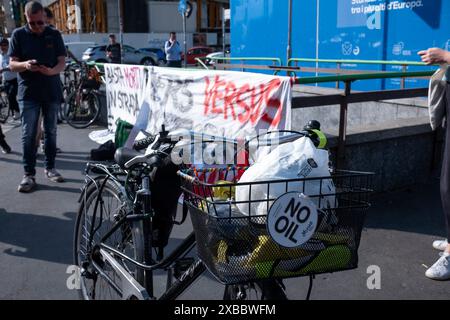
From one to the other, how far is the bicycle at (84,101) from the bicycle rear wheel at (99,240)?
23.2ft

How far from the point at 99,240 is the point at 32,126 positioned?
3.41 m

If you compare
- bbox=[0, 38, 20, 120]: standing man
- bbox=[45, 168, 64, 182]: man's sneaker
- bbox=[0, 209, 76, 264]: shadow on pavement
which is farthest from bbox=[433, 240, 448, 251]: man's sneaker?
bbox=[0, 38, 20, 120]: standing man

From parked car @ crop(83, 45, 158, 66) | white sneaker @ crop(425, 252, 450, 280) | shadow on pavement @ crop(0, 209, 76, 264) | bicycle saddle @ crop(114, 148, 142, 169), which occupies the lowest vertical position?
shadow on pavement @ crop(0, 209, 76, 264)

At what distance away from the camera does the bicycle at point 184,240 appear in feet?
A: 5.64

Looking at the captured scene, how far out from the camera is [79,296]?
305 centimetres

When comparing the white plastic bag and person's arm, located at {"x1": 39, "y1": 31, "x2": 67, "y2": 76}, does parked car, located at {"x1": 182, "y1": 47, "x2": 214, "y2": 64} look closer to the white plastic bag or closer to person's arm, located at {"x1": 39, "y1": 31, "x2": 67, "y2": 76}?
person's arm, located at {"x1": 39, "y1": 31, "x2": 67, "y2": 76}

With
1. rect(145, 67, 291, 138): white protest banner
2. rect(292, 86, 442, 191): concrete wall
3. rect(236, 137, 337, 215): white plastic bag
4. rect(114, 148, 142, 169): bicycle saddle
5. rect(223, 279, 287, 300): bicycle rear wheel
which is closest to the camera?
rect(236, 137, 337, 215): white plastic bag

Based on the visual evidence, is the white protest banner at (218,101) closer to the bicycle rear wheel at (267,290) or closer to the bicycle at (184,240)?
the bicycle at (184,240)

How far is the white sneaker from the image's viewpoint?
3.44 metres

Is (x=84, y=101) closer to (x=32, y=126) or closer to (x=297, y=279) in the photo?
(x=32, y=126)

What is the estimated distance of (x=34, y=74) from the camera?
18.5ft

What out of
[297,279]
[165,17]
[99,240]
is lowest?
[297,279]

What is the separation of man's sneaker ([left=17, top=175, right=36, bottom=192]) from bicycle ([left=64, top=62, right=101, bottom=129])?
399 centimetres

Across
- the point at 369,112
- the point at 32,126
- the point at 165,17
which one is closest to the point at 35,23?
the point at 32,126
